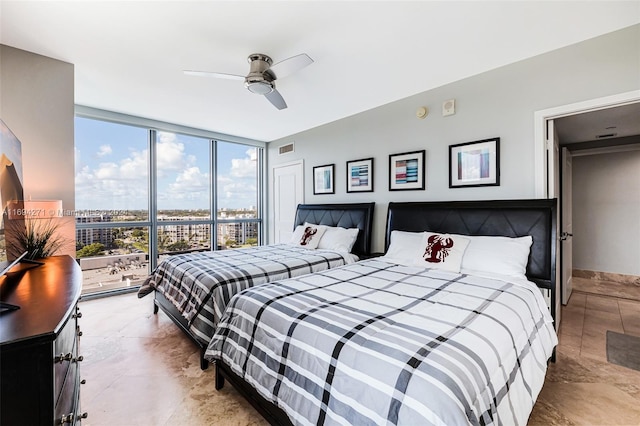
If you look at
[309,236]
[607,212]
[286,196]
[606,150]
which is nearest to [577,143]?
[606,150]

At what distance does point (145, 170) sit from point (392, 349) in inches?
Result: 181

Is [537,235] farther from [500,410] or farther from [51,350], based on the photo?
[51,350]

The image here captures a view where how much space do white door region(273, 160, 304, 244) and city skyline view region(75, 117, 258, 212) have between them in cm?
62

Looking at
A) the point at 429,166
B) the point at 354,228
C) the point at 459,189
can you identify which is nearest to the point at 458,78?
the point at 429,166

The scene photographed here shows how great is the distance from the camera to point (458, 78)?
117 inches

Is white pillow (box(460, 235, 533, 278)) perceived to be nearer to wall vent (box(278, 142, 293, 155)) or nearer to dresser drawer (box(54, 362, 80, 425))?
dresser drawer (box(54, 362, 80, 425))

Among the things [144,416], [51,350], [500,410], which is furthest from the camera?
[144,416]

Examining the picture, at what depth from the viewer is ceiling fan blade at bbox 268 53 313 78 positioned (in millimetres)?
2123

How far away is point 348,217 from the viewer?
4.03 meters

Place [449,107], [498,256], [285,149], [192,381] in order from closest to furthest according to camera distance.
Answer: [192,381] → [498,256] → [449,107] → [285,149]

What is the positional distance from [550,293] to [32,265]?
3916 millimetres

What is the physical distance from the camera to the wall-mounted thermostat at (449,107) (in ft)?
10.0

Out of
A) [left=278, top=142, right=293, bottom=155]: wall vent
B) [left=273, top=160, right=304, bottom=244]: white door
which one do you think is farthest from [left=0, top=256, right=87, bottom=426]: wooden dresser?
[left=278, top=142, right=293, bottom=155]: wall vent

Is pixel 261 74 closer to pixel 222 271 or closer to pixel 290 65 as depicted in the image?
pixel 290 65
